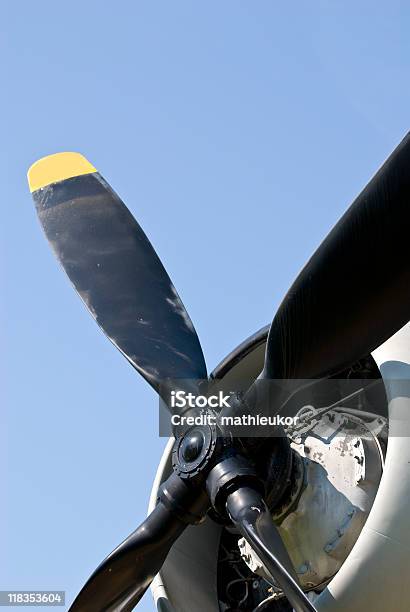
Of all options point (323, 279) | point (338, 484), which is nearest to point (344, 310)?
point (323, 279)

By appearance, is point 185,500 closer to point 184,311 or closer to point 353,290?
point 184,311

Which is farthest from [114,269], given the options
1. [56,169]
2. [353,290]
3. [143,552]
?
[353,290]

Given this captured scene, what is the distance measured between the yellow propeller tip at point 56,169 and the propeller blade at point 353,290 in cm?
337

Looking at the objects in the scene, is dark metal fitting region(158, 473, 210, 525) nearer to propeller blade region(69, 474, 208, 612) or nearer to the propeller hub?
propeller blade region(69, 474, 208, 612)

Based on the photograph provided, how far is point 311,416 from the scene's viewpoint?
9898mm

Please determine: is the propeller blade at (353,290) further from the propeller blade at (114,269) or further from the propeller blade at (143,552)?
the propeller blade at (114,269)

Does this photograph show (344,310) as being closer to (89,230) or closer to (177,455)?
(177,455)

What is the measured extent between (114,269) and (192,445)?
6.96 feet

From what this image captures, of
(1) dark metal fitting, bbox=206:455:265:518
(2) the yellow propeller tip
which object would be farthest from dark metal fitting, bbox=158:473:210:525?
(2) the yellow propeller tip

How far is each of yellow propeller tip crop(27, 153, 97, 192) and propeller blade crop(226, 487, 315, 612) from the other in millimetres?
3785

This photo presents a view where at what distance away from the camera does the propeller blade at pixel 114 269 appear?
31.4 feet

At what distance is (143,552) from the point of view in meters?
8.81

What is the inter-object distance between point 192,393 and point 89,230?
82.3 inches

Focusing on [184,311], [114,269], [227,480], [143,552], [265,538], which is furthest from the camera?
[114,269]
